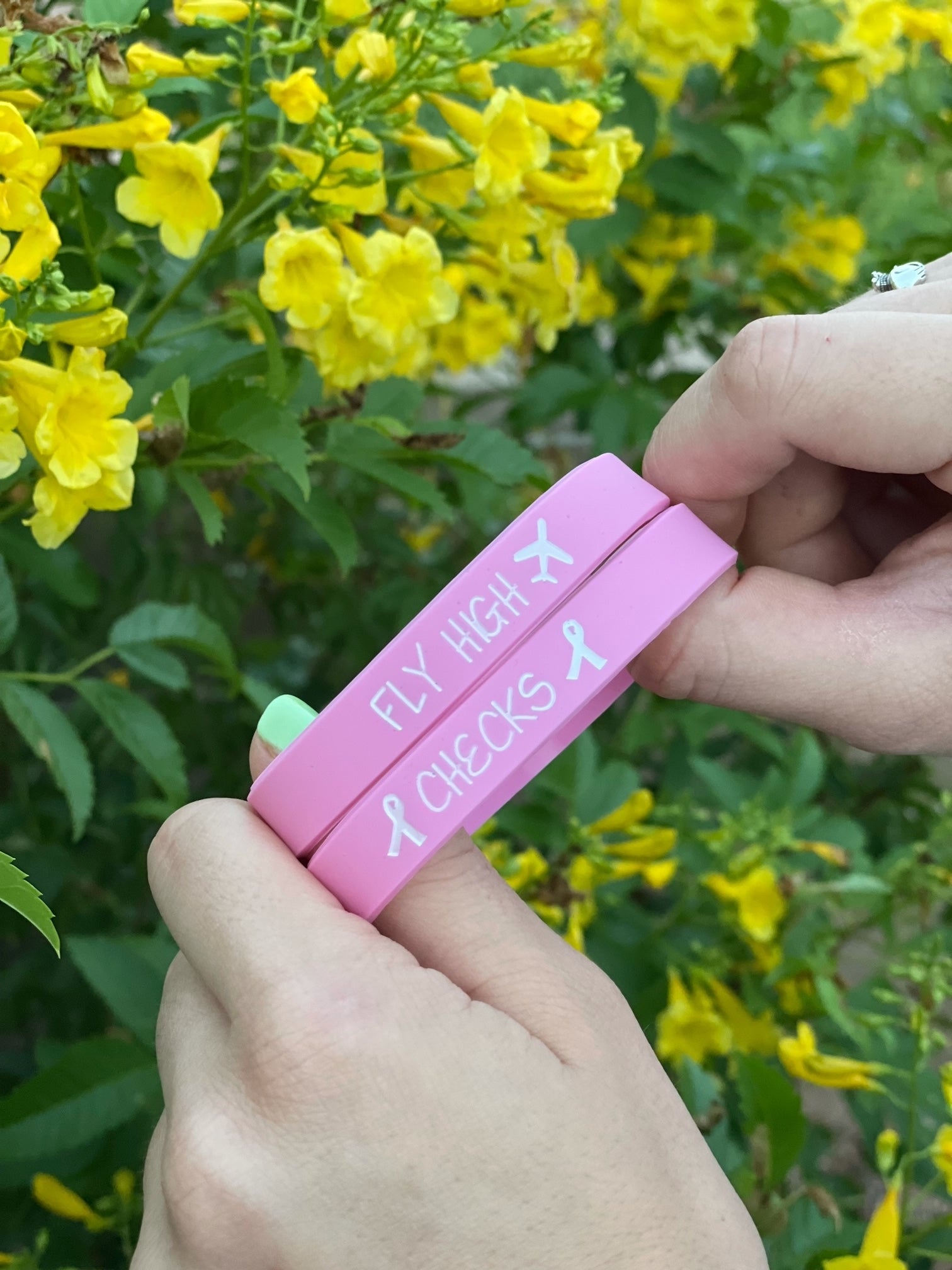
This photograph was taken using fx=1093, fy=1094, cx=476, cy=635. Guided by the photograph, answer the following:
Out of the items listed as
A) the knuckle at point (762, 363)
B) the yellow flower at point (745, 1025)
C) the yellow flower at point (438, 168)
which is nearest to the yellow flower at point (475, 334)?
the yellow flower at point (438, 168)

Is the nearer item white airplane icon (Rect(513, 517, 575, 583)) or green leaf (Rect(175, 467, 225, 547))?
white airplane icon (Rect(513, 517, 575, 583))

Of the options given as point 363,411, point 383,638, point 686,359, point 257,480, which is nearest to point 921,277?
point 363,411

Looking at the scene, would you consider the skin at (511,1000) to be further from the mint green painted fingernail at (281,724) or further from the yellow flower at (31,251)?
the yellow flower at (31,251)

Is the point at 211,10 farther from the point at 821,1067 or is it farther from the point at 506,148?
the point at 821,1067

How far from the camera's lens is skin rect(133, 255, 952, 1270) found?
51 centimetres

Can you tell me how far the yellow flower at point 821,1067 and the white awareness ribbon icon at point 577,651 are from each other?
0.66 metres

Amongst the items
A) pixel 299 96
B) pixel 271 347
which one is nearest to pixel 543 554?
pixel 271 347

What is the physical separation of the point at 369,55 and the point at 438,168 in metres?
0.17

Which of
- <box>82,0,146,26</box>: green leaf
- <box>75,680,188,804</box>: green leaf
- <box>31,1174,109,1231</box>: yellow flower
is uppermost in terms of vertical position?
<box>82,0,146,26</box>: green leaf

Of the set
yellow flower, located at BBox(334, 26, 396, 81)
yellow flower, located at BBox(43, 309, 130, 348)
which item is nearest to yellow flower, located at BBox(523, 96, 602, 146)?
yellow flower, located at BBox(334, 26, 396, 81)

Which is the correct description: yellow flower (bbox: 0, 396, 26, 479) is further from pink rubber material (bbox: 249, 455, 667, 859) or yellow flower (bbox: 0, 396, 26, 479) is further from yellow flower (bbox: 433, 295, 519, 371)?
yellow flower (bbox: 433, 295, 519, 371)

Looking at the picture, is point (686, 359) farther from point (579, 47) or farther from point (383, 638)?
point (579, 47)

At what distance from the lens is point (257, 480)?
0.95 m

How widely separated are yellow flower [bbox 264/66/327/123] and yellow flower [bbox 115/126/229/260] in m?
0.06
